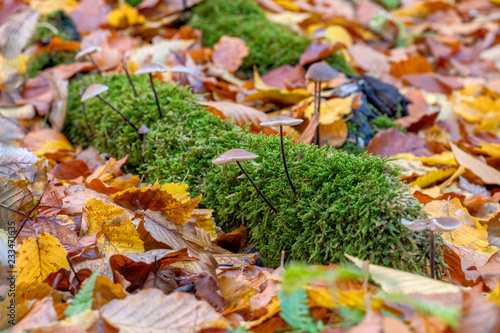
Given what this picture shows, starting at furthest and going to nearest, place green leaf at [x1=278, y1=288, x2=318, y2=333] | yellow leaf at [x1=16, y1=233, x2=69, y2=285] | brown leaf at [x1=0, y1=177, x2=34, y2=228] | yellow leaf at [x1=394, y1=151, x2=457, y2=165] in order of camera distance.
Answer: yellow leaf at [x1=394, y1=151, x2=457, y2=165] < brown leaf at [x1=0, y1=177, x2=34, y2=228] < yellow leaf at [x1=16, y1=233, x2=69, y2=285] < green leaf at [x1=278, y1=288, x2=318, y2=333]

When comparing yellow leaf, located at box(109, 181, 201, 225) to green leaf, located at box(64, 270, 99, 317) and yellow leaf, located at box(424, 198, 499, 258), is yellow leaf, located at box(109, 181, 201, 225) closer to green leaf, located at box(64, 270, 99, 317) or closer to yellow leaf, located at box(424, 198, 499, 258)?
green leaf, located at box(64, 270, 99, 317)

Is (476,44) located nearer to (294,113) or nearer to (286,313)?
(294,113)

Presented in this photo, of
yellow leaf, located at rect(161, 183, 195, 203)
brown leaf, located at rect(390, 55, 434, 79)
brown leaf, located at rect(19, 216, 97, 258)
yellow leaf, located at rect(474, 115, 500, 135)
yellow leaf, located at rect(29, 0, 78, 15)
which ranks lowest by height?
yellow leaf, located at rect(474, 115, 500, 135)

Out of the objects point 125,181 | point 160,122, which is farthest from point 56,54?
point 125,181

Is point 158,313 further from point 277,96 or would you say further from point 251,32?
point 251,32

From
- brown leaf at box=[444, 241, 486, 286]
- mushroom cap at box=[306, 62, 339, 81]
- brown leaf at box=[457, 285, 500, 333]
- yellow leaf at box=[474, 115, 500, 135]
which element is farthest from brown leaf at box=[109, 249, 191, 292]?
yellow leaf at box=[474, 115, 500, 135]

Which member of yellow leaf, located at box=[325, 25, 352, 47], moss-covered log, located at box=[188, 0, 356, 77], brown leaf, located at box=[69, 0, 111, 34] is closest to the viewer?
moss-covered log, located at box=[188, 0, 356, 77]
